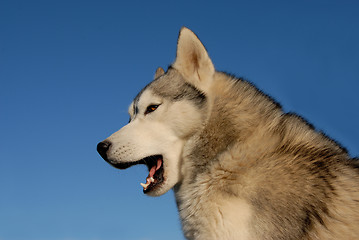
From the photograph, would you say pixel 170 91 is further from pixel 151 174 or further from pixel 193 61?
pixel 151 174

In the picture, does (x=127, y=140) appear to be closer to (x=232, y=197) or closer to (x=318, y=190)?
(x=232, y=197)

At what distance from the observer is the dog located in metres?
4.97

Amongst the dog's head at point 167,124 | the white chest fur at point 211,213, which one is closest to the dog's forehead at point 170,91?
the dog's head at point 167,124

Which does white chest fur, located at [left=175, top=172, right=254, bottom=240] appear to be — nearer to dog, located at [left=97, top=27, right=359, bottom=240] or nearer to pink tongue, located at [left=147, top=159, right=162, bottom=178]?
dog, located at [left=97, top=27, right=359, bottom=240]

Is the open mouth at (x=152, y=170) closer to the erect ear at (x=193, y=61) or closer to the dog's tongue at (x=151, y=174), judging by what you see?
the dog's tongue at (x=151, y=174)

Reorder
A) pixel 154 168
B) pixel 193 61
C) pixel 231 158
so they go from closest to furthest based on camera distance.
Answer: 1. pixel 231 158
2. pixel 154 168
3. pixel 193 61

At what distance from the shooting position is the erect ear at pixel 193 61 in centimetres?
627

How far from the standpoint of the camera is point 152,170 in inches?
245

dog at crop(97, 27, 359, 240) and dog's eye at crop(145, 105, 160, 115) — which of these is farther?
dog's eye at crop(145, 105, 160, 115)

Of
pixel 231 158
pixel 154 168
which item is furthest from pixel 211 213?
pixel 154 168

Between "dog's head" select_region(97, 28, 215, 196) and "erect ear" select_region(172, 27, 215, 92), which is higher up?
"erect ear" select_region(172, 27, 215, 92)

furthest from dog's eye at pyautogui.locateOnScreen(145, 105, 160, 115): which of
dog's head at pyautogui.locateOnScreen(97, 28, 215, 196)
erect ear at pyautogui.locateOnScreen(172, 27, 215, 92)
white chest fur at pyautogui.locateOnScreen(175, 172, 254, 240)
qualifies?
white chest fur at pyautogui.locateOnScreen(175, 172, 254, 240)

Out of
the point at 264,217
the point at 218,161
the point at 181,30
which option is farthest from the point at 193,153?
the point at 181,30

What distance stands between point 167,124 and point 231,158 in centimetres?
111
